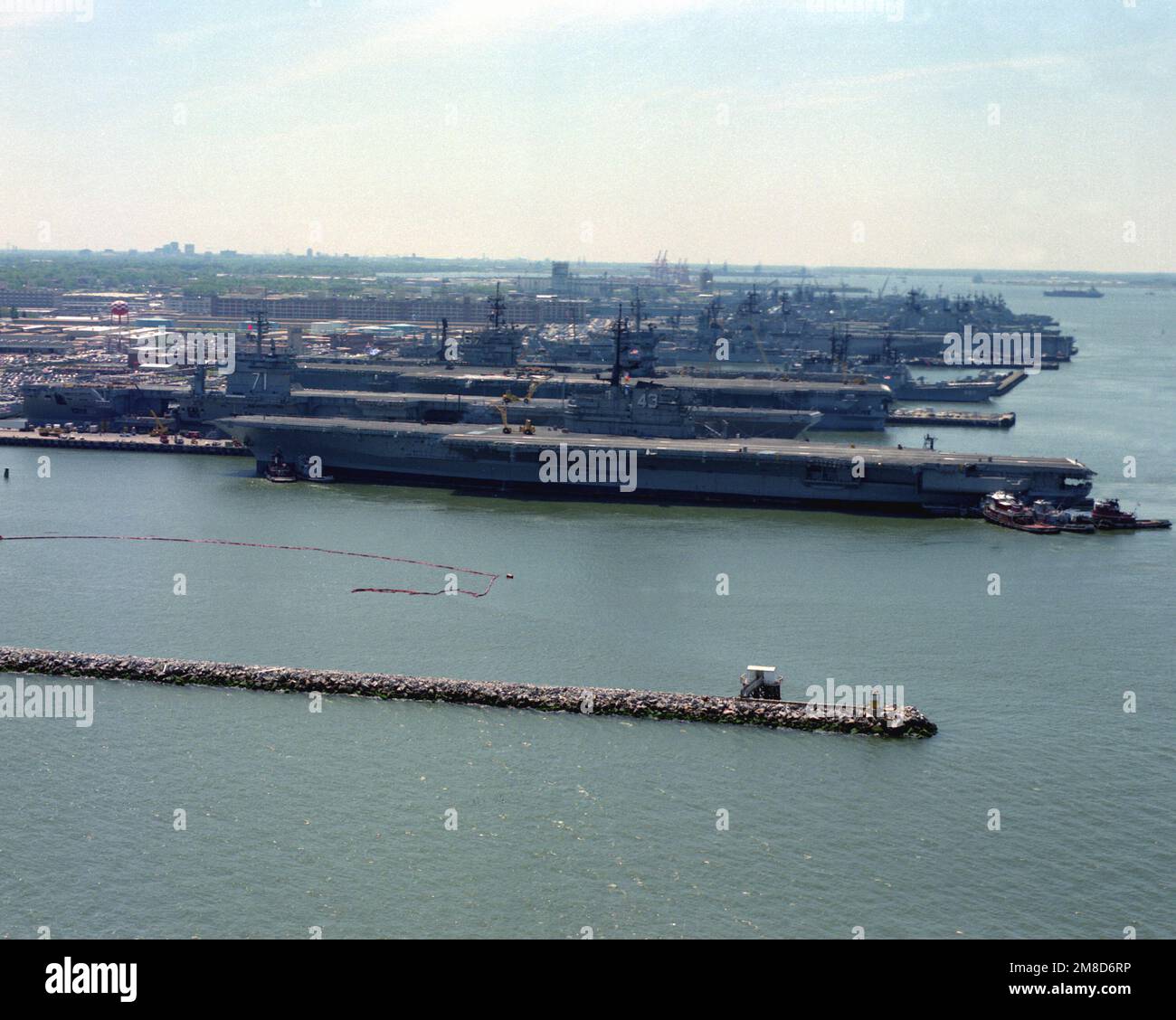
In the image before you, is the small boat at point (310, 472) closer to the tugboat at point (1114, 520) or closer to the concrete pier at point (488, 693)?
the concrete pier at point (488, 693)

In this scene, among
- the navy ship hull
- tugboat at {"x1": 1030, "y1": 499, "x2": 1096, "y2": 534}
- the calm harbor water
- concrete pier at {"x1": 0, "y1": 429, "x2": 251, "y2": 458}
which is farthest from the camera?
concrete pier at {"x1": 0, "y1": 429, "x2": 251, "y2": 458}

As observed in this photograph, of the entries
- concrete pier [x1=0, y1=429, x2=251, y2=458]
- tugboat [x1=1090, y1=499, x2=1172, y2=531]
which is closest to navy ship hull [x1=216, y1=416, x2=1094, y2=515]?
tugboat [x1=1090, y1=499, x2=1172, y2=531]

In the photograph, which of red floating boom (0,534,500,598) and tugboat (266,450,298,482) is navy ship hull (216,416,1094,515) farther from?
red floating boom (0,534,500,598)

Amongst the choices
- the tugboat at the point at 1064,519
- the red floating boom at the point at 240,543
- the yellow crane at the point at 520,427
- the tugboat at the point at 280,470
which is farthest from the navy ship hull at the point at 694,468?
the red floating boom at the point at 240,543

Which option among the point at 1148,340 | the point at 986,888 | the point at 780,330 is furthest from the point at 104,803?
the point at 1148,340

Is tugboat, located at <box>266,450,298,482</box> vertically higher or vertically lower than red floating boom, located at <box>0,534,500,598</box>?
higher

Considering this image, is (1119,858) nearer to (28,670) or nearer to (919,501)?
(28,670)
